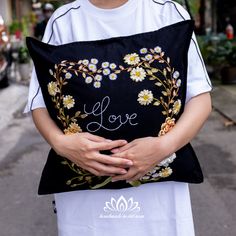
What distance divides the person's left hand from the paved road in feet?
7.08

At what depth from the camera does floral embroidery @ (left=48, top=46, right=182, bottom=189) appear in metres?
1.28

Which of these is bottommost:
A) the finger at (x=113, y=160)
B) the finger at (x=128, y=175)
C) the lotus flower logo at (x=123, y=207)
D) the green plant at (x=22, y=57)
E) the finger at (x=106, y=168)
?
the green plant at (x=22, y=57)

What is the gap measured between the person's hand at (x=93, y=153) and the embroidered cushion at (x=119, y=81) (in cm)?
3

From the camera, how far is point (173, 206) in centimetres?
145

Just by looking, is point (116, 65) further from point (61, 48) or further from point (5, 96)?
point (5, 96)

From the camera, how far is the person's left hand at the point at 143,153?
4.19 ft

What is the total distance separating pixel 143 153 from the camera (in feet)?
4.20

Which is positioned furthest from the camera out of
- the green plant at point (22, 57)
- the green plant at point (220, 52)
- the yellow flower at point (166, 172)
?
the green plant at point (22, 57)

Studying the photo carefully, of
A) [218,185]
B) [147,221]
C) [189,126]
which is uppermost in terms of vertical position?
[189,126]

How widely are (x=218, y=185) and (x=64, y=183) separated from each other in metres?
2.96

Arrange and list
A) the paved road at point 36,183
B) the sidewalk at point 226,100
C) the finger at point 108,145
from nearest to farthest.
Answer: the finger at point 108,145, the paved road at point 36,183, the sidewalk at point 226,100

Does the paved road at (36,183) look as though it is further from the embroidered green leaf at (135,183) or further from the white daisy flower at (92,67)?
the white daisy flower at (92,67)

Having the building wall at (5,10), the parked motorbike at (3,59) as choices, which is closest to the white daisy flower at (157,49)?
the parked motorbike at (3,59)

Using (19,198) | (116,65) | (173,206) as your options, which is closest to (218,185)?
(19,198)
